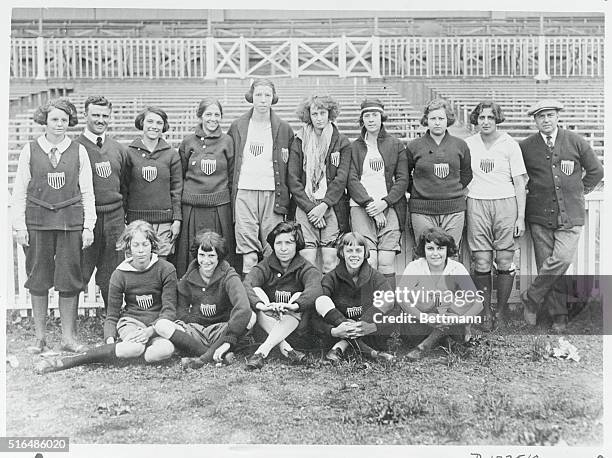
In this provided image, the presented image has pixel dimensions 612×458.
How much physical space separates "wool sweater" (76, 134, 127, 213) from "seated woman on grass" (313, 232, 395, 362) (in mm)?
1242

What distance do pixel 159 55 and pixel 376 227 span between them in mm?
3927

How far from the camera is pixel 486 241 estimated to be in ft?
12.7

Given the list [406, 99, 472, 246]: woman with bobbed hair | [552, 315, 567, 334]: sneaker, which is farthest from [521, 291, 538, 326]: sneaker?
[406, 99, 472, 246]: woman with bobbed hair

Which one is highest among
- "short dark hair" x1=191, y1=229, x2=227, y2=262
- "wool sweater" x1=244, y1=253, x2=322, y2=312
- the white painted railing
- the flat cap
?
the white painted railing

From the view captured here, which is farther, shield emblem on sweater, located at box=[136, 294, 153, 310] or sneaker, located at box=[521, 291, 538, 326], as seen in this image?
sneaker, located at box=[521, 291, 538, 326]

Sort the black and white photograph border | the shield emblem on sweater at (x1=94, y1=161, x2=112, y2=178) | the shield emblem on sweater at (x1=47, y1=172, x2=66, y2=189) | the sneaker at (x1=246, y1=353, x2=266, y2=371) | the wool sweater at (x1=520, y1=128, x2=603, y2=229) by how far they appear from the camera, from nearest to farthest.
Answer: the black and white photograph border, the sneaker at (x1=246, y1=353, x2=266, y2=371), the shield emblem on sweater at (x1=47, y1=172, x2=66, y2=189), the shield emblem on sweater at (x1=94, y1=161, x2=112, y2=178), the wool sweater at (x1=520, y1=128, x2=603, y2=229)

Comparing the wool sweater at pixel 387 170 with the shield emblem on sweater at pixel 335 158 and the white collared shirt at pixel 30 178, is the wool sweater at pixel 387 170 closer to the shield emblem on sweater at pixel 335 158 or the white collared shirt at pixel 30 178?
the shield emblem on sweater at pixel 335 158

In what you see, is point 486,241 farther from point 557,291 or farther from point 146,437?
point 146,437

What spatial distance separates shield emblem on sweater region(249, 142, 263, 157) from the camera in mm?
3795

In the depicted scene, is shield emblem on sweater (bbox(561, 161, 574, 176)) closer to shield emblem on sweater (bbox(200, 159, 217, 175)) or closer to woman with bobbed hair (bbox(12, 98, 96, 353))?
shield emblem on sweater (bbox(200, 159, 217, 175))

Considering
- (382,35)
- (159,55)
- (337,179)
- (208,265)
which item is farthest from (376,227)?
(159,55)

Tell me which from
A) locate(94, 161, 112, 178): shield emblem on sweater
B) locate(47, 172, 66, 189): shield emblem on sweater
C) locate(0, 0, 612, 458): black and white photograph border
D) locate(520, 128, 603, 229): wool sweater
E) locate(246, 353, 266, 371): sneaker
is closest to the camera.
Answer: locate(0, 0, 612, 458): black and white photograph border

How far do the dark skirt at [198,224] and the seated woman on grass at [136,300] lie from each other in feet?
0.72

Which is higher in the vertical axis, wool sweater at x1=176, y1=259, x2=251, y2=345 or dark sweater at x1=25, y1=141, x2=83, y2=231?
dark sweater at x1=25, y1=141, x2=83, y2=231
